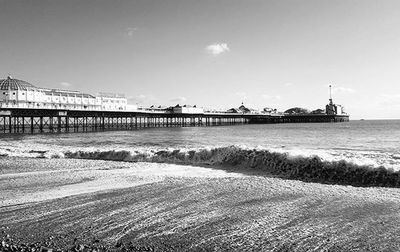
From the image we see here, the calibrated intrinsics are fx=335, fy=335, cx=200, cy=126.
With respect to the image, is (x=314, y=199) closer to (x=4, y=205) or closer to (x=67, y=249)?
(x=67, y=249)

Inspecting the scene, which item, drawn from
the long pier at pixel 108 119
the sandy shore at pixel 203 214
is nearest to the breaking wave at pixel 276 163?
the sandy shore at pixel 203 214

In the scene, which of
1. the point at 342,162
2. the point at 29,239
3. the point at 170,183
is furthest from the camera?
the point at 342,162

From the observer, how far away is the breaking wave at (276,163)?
30.9 feet

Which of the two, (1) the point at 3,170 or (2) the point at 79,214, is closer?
(2) the point at 79,214

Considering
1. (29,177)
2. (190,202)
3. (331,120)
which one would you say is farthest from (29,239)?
(331,120)

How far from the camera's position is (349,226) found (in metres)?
5.37

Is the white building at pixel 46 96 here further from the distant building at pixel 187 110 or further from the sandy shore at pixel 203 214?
the sandy shore at pixel 203 214

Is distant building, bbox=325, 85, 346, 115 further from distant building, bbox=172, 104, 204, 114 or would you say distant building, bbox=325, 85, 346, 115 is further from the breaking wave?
the breaking wave

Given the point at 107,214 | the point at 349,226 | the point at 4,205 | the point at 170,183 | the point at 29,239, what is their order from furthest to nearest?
the point at 170,183 < the point at 4,205 < the point at 107,214 < the point at 349,226 < the point at 29,239

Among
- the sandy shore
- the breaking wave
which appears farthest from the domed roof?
the sandy shore

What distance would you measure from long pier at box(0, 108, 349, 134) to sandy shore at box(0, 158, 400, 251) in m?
47.0

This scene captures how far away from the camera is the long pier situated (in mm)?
52156

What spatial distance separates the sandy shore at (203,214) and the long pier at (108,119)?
47048 millimetres

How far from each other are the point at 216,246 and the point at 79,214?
2911 mm
